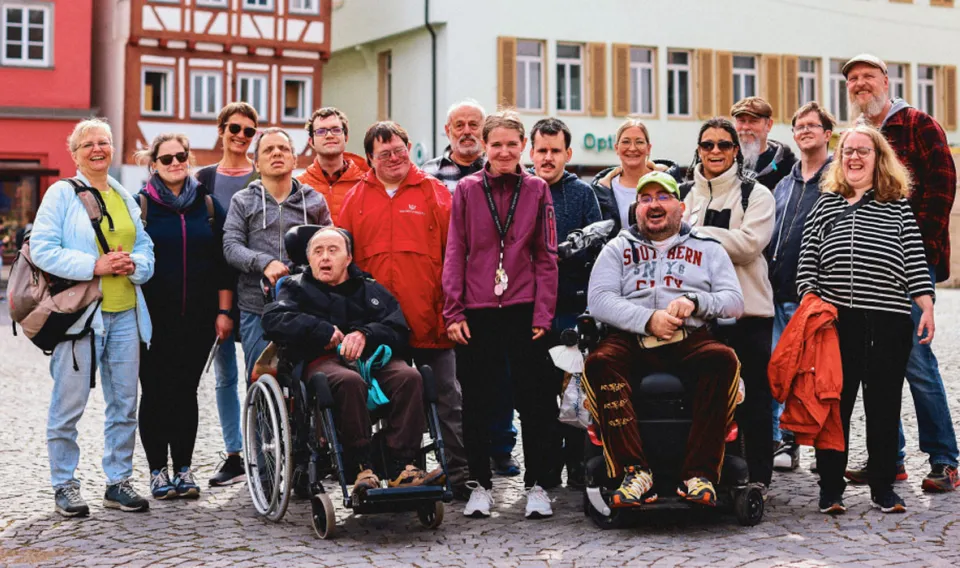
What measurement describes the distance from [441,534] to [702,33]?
2929 cm

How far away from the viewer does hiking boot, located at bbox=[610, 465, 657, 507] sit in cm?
598

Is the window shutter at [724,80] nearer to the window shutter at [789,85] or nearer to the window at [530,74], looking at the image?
the window shutter at [789,85]

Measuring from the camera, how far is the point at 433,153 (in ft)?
105

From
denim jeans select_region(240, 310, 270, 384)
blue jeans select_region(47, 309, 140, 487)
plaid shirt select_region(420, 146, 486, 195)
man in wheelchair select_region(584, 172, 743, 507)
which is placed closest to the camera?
man in wheelchair select_region(584, 172, 743, 507)

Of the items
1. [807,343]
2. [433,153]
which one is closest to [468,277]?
[807,343]

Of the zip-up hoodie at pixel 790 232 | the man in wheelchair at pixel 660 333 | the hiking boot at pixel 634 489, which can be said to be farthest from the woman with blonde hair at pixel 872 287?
the hiking boot at pixel 634 489

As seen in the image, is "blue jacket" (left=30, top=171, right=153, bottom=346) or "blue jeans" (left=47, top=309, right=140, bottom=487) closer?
"blue jacket" (left=30, top=171, right=153, bottom=346)

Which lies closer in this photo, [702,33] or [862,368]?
[862,368]

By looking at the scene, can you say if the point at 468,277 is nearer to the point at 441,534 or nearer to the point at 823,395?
the point at 441,534

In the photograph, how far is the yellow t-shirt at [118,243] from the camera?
682 cm

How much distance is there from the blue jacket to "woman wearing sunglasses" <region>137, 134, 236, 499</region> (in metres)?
0.21

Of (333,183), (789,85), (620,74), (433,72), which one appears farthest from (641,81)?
(333,183)

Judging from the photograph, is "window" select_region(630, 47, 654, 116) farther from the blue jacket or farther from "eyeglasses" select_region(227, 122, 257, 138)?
the blue jacket

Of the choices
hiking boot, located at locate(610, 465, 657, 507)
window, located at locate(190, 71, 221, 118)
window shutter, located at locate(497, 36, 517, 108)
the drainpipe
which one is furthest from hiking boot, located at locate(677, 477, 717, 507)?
window, located at locate(190, 71, 221, 118)
